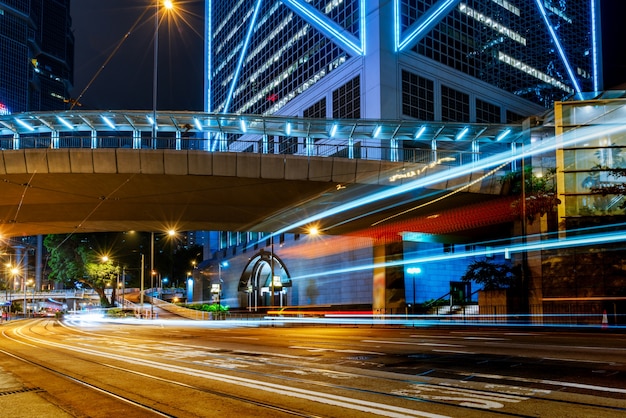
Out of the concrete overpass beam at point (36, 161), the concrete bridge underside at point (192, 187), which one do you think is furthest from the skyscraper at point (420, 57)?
the concrete overpass beam at point (36, 161)

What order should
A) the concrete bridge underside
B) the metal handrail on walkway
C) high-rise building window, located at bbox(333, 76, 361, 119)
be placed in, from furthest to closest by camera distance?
high-rise building window, located at bbox(333, 76, 361, 119), the metal handrail on walkway, the concrete bridge underside

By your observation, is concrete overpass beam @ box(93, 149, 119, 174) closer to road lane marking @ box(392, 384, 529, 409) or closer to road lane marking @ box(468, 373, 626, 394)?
road lane marking @ box(468, 373, 626, 394)

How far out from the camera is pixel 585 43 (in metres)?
79.9

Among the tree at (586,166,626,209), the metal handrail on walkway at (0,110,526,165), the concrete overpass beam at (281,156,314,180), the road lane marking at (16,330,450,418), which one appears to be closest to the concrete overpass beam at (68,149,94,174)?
the metal handrail on walkway at (0,110,526,165)

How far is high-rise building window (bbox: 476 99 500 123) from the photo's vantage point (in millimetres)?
65938

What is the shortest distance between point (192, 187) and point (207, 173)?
7.84ft

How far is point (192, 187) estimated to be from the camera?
33000 millimetres

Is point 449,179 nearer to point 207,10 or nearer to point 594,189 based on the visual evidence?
point 594,189

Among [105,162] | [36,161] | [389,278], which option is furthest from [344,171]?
[36,161]

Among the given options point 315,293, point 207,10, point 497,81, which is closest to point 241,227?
point 315,293

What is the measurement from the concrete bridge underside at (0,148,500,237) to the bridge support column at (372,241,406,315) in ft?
16.9

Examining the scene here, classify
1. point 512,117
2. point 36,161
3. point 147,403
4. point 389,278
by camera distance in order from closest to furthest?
1. point 147,403
2. point 36,161
3. point 389,278
4. point 512,117

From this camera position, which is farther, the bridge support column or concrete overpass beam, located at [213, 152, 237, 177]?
the bridge support column

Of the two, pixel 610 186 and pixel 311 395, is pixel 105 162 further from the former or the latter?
pixel 610 186
